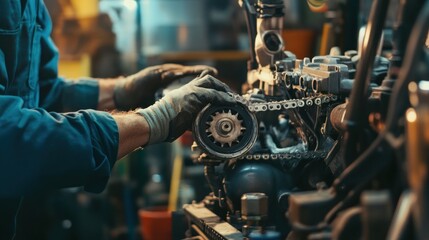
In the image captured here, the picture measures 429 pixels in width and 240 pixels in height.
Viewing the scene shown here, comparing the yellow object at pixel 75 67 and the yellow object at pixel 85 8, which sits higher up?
the yellow object at pixel 85 8

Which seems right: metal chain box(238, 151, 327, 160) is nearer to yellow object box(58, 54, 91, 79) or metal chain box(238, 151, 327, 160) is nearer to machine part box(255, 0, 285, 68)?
machine part box(255, 0, 285, 68)

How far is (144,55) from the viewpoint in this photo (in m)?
5.72

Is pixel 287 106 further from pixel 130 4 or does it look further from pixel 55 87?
pixel 130 4

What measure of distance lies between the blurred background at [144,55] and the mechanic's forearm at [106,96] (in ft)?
2.84

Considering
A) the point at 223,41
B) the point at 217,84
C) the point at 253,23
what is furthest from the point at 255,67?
the point at 223,41

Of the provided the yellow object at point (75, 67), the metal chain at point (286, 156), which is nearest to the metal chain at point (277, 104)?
the metal chain at point (286, 156)

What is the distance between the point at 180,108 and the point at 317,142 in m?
0.40

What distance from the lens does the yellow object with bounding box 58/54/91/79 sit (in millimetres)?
5344

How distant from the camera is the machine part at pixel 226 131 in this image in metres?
2.07

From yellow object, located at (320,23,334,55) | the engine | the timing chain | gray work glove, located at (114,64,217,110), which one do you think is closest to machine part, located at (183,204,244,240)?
the engine

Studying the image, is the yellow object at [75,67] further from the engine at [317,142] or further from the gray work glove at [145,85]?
the engine at [317,142]

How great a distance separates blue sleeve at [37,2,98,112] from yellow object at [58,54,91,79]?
222cm

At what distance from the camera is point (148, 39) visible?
6203mm

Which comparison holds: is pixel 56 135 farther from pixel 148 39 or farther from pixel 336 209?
pixel 148 39
